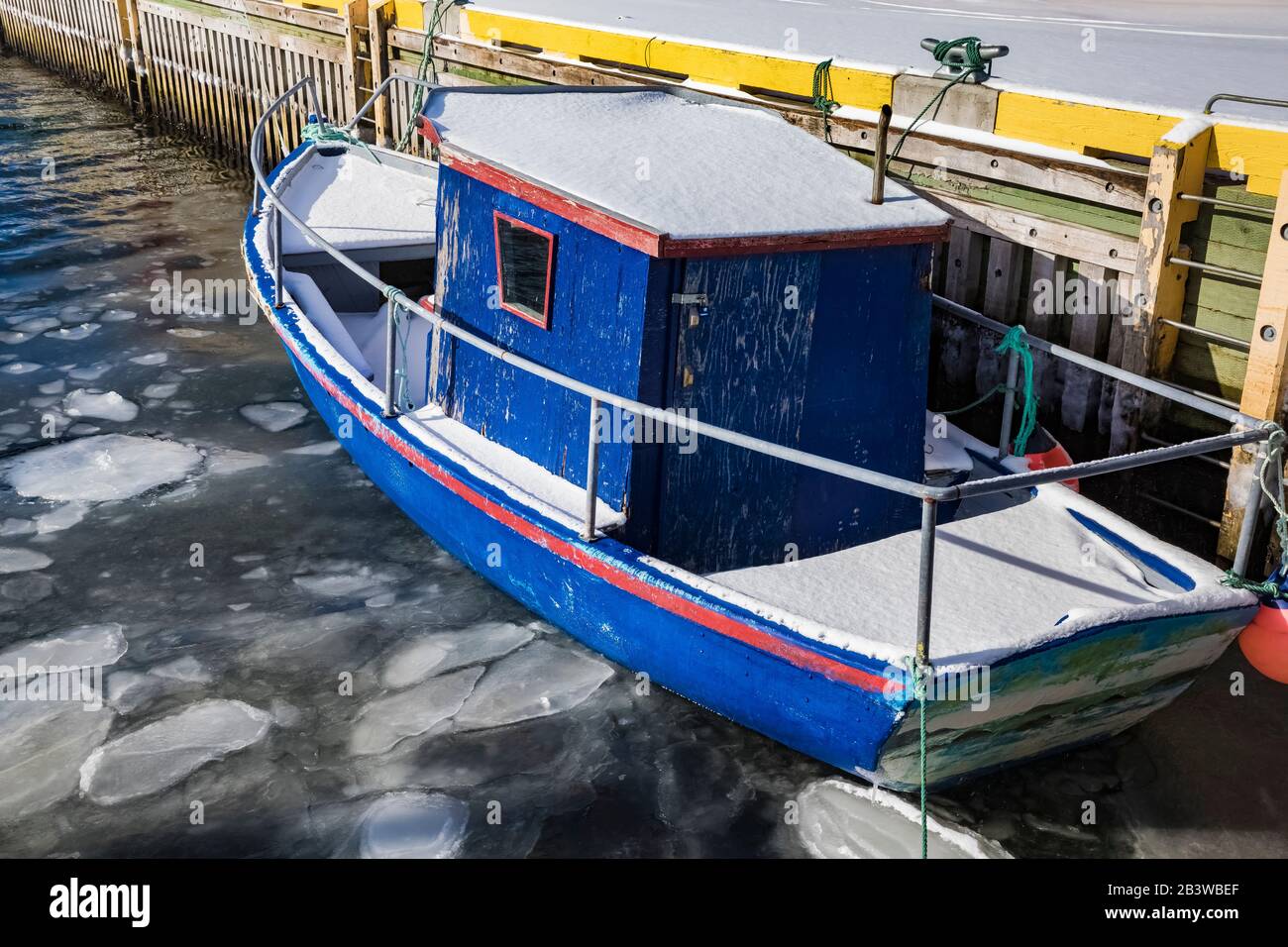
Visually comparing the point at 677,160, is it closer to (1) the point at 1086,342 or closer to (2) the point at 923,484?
(2) the point at 923,484

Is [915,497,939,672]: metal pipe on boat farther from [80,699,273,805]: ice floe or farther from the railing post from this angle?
[80,699,273,805]: ice floe

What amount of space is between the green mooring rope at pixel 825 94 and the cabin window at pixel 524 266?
286 centimetres

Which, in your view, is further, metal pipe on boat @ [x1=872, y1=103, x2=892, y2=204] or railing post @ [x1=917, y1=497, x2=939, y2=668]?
metal pipe on boat @ [x1=872, y1=103, x2=892, y2=204]

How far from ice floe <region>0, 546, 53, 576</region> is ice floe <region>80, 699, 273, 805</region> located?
1.70 metres

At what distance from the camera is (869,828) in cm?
505

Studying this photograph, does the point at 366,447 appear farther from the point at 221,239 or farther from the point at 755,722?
the point at 221,239

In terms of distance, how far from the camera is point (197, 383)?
9086 millimetres

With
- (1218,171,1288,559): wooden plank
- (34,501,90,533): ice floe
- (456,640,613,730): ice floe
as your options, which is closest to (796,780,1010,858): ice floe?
(456,640,613,730): ice floe

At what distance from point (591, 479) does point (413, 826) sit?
5.17ft

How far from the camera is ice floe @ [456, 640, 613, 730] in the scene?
5.67 meters

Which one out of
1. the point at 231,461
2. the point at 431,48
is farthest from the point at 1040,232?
the point at 431,48

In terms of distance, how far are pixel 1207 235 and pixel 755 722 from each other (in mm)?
3379

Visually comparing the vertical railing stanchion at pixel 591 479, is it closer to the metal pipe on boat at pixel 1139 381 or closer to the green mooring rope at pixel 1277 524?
the metal pipe on boat at pixel 1139 381

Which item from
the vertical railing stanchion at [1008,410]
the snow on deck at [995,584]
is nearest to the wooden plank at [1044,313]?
the vertical railing stanchion at [1008,410]
